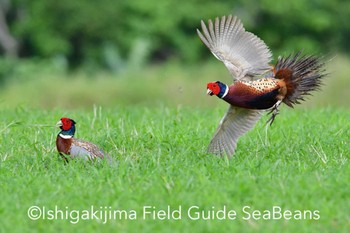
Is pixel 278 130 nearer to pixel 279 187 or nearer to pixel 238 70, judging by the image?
pixel 238 70

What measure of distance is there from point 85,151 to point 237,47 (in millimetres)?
1480

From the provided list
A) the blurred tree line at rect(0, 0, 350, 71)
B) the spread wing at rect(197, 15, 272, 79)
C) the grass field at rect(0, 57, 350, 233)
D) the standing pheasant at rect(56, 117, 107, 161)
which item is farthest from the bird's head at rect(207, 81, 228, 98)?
the blurred tree line at rect(0, 0, 350, 71)

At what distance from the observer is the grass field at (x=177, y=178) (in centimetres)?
587

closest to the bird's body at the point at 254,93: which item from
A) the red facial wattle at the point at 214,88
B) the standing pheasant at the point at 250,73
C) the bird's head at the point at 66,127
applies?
the standing pheasant at the point at 250,73

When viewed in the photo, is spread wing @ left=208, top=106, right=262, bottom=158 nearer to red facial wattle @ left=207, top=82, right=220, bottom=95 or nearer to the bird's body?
the bird's body

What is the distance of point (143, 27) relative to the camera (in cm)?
3002

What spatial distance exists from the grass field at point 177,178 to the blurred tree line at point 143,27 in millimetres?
19475

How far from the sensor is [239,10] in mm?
32250

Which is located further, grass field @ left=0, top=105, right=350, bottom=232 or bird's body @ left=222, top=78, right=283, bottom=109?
bird's body @ left=222, top=78, right=283, bottom=109

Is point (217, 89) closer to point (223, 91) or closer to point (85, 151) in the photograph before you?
point (223, 91)

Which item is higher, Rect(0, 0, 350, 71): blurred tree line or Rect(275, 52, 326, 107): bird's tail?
Rect(0, 0, 350, 71): blurred tree line

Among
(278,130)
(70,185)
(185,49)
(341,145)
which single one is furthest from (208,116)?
(185,49)

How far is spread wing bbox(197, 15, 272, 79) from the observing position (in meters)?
7.72

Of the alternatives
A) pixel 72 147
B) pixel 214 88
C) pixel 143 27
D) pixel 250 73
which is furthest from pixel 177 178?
pixel 143 27
